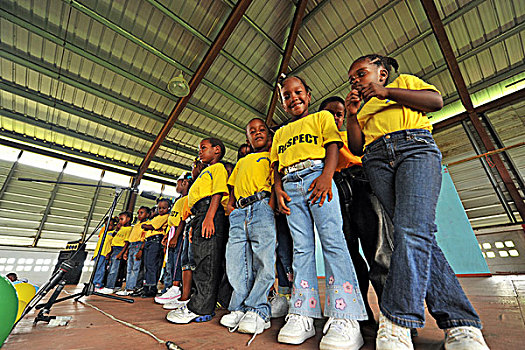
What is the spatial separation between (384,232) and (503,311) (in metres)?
0.80

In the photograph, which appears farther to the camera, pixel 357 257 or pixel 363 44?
pixel 363 44

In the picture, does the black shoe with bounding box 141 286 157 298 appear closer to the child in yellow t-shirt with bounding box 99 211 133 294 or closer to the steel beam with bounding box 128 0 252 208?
the child in yellow t-shirt with bounding box 99 211 133 294

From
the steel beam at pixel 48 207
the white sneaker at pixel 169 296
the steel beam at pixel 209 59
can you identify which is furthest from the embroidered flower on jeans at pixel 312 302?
the steel beam at pixel 48 207

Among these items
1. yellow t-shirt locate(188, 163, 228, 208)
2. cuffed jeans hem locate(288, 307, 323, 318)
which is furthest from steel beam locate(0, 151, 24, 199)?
cuffed jeans hem locate(288, 307, 323, 318)

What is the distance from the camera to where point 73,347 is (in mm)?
833

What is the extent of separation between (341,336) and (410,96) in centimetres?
89

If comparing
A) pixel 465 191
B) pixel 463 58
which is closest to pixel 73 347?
pixel 463 58

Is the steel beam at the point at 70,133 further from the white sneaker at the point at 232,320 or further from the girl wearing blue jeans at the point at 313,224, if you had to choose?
the white sneaker at the point at 232,320

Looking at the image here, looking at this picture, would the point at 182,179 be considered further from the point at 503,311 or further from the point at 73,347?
the point at 503,311

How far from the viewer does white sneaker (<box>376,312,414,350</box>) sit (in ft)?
2.18

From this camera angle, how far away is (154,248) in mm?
2904

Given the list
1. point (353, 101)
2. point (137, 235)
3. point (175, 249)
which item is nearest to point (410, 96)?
point (353, 101)

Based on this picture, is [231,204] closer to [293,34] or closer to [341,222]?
[341,222]

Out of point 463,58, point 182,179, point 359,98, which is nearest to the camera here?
point 359,98
